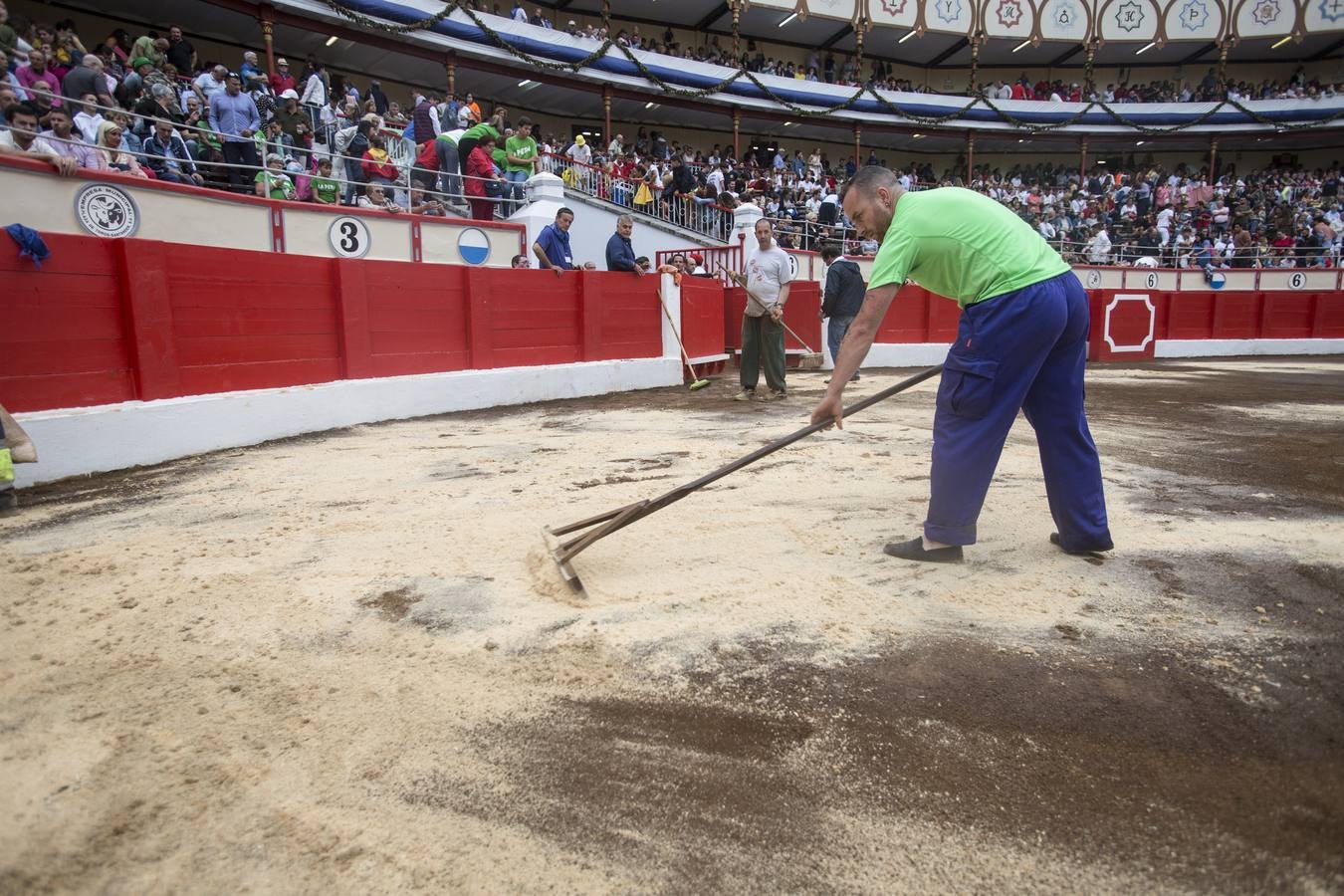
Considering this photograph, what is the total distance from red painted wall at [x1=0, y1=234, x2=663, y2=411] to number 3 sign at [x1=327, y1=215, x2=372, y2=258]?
3586 millimetres

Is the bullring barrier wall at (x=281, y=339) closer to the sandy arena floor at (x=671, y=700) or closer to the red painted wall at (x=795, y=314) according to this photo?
the red painted wall at (x=795, y=314)

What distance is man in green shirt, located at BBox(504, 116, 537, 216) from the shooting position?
43.8ft

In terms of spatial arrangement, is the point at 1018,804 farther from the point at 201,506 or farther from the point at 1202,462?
the point at 1202,462

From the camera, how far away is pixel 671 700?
204cm

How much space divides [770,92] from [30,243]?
22971mm

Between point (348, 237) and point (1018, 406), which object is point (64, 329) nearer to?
point (1018, 406)

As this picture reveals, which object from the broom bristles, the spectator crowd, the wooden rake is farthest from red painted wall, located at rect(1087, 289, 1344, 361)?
the wooden rake

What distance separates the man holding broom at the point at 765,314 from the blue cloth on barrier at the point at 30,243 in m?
5.67

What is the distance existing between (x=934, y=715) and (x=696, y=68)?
24482 millimetres

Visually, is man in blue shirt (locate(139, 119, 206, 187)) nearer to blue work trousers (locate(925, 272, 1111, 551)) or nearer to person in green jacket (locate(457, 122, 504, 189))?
person in green jacket (locate(457, 122, 504, 189))

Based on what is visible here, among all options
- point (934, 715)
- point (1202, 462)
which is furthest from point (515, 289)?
point (934, 715)

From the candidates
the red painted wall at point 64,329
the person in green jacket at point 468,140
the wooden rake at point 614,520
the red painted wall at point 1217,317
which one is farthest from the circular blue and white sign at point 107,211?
the red painted wall at point 1217,317

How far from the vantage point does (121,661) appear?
7.47 ft

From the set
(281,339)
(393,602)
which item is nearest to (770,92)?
(281,339)
